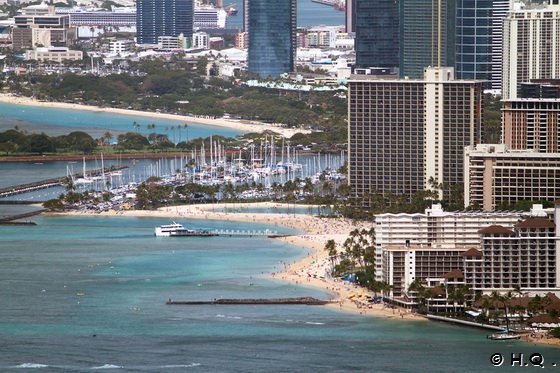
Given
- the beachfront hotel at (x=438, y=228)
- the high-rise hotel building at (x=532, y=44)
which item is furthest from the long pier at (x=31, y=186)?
the beachfront hotel at (x=438, y=228)

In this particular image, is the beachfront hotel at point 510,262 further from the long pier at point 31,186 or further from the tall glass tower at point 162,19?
the tall glass tower at point 162,19

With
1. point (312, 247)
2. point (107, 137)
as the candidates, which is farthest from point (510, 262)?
point (107, 137)

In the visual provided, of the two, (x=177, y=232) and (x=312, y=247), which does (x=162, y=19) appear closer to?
(x=177, y=232)

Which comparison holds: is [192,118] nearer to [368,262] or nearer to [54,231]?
[54,231]

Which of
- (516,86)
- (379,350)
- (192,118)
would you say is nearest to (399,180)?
(516,86)

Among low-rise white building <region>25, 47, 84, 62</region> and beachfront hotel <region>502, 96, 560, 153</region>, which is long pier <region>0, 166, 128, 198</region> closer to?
beachfront hotel <region>502, 96, 560, 153</region>
